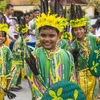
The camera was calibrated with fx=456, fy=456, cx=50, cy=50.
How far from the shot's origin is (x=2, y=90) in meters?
6.09

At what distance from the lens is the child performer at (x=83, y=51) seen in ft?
21.1

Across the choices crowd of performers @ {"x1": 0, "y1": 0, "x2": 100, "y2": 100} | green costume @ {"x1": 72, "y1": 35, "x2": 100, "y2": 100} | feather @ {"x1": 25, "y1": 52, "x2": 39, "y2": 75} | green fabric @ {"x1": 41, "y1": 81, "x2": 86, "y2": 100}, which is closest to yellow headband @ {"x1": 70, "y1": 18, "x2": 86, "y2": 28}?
crowd of performers @ {"x1": 0, "y1": 0, "x2": 100, "y2": 100}

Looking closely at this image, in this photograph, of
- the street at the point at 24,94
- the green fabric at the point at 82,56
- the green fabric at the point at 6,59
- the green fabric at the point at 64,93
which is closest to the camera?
the green fabric at the point at 64,93

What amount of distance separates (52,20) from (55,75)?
22.7 inches

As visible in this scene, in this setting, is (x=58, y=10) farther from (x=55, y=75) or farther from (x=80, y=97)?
(x=80, y=97)

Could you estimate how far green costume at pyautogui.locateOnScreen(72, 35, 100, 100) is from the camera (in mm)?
6422

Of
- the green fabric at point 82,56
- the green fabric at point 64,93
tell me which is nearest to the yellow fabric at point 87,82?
the green fabric at point 82,56

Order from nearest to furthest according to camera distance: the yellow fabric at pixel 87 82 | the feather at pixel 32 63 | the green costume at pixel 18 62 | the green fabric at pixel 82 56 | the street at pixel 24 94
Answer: the feather at pixel 32 63 → the yellow fabric at pixel 87 82 → the green fabric at pixel 82 56 → the green costume at pixel 18 62 → the street at pixel 24 94

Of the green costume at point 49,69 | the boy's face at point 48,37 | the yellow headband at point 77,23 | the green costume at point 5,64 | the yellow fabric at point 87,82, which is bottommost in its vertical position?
the yellow fabric at point 87,82

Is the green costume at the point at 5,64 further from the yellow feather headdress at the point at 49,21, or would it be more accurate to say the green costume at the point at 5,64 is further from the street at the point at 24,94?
the street at the point at 24,94

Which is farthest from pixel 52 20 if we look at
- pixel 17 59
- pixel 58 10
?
pixel 17 59

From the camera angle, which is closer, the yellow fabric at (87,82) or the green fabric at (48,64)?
the green fabric at (48,64)

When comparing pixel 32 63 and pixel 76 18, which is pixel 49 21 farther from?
pixel 76 18

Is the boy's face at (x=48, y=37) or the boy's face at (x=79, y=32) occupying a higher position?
the boy's face at (x=48, y=37)
